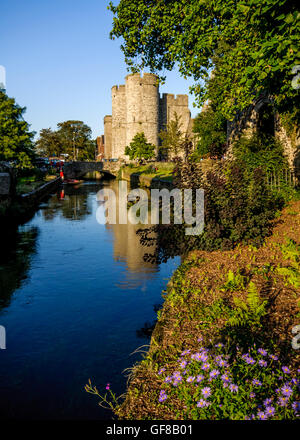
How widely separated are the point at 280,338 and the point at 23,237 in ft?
39.4

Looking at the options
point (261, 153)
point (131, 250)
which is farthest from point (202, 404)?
point (261, 153)

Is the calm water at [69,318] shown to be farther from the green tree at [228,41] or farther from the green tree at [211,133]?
the green tree at [211,133]

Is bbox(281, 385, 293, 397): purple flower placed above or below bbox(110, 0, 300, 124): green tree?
below

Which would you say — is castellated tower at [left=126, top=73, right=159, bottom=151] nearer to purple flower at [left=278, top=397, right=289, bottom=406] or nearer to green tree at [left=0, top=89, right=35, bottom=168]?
green tree at [left=0, top=89, right=35, bottom=168]

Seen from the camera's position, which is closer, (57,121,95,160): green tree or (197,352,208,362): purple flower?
(197,352,208,362): purple flower

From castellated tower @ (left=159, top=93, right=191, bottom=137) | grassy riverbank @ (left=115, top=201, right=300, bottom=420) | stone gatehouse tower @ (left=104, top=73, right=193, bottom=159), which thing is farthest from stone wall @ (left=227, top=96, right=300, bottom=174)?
castellated tower @ (left=159, top=93, right=191, bottom=137)

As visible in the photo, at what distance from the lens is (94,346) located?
5.45 meters

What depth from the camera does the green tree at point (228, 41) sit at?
5535 millimetres

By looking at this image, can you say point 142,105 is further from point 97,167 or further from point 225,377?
point 225,377

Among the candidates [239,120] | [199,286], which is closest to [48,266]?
[199,286]

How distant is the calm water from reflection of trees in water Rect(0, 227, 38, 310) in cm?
3

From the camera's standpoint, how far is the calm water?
4.37 meters

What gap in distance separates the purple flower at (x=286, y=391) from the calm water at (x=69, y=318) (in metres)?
2.33

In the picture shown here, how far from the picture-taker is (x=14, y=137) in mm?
27688
